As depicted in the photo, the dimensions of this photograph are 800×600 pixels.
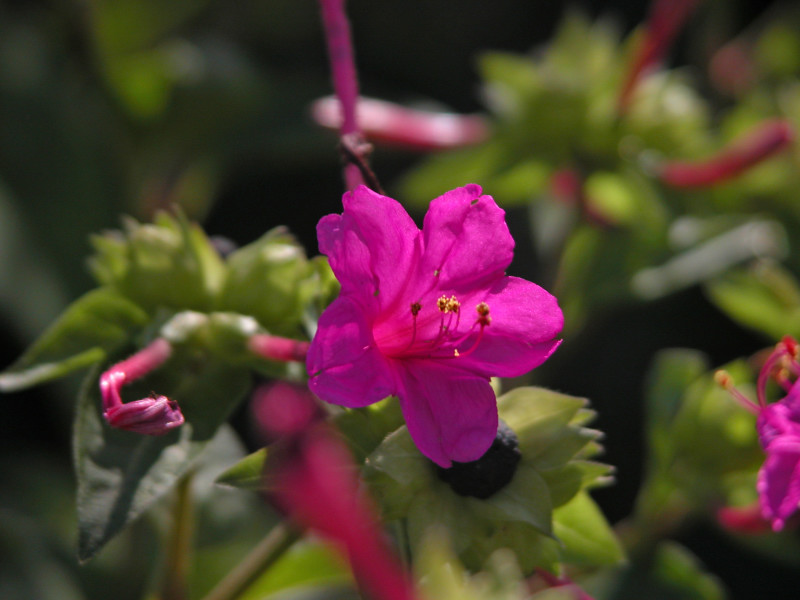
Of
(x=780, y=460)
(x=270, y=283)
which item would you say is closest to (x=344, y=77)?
(x=270, y=283)

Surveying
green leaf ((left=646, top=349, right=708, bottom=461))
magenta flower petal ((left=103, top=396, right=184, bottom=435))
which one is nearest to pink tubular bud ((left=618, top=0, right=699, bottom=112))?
green leaf ((left=646, top=349, right=708, bottom=461))

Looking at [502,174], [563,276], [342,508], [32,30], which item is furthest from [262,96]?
[342,508]

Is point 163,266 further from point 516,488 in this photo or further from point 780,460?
point 780,460

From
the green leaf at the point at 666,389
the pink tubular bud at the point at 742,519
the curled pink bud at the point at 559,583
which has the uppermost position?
the curled pink bud at the point at 559,583

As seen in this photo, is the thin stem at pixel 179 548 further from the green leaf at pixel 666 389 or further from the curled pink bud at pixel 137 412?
the green leaf at pixel 666 389

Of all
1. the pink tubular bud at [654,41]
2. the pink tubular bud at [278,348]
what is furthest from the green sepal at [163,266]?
the pink tubular bud at [654,41]

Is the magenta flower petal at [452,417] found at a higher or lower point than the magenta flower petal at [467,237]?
lower

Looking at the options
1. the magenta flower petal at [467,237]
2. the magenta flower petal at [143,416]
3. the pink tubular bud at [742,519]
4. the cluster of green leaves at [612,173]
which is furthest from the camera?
the cluster of green leaves at [612,173]
